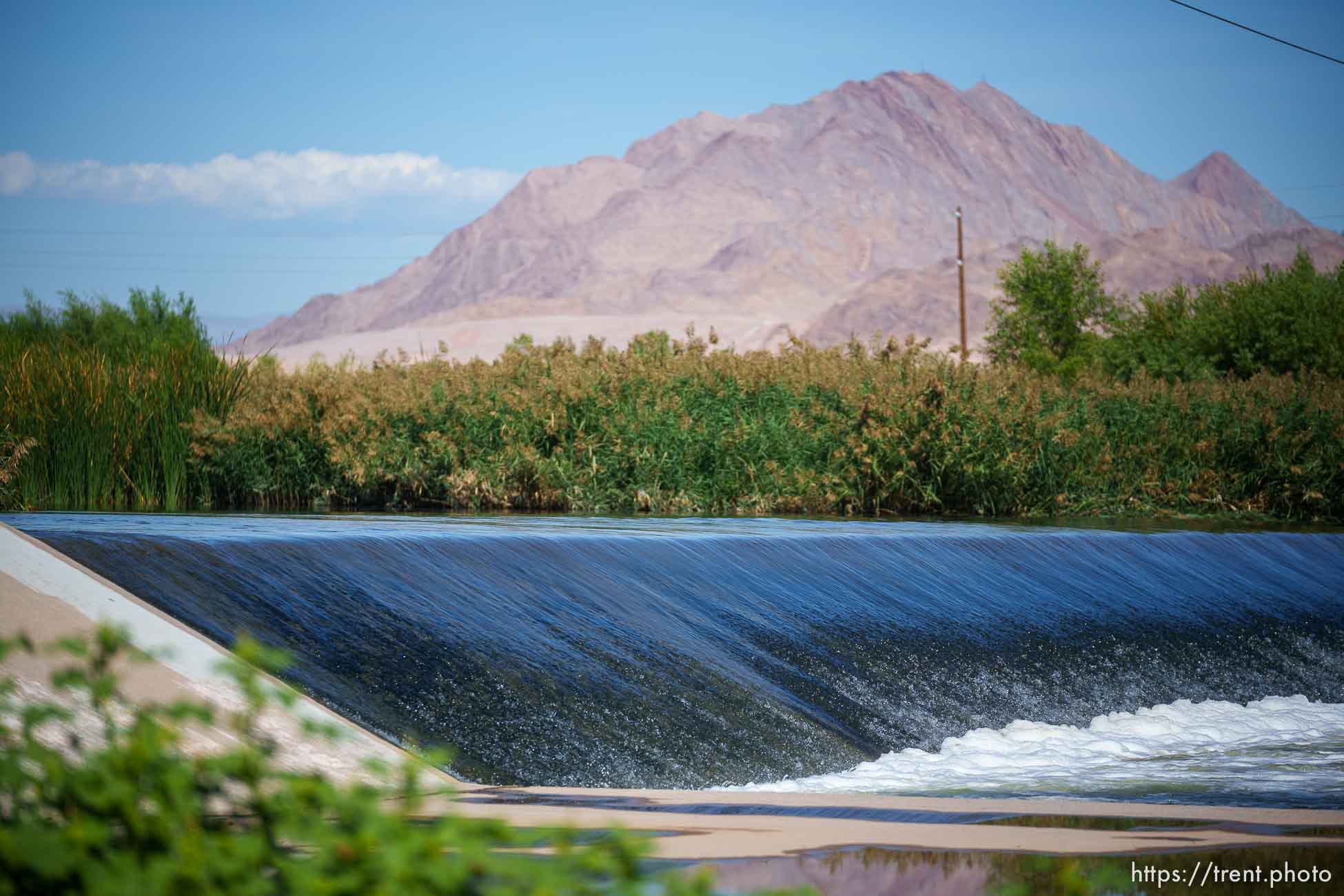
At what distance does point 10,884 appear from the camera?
2045mm

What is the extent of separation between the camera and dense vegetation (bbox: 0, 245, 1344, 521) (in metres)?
13.6

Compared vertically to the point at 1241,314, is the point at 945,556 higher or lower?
lower

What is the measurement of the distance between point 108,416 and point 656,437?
5603mm

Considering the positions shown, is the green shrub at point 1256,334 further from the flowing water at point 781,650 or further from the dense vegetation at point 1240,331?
the flowing water at point 781,650

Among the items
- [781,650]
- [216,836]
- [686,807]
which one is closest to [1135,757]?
[781,650]

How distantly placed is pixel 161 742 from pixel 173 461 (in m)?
12.3

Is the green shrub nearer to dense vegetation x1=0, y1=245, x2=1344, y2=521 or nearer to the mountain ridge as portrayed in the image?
dense vegetation x1=0, y1=245, x2=1344, y2=521

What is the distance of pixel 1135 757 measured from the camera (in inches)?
266

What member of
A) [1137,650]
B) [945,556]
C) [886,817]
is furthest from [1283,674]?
[886,817]

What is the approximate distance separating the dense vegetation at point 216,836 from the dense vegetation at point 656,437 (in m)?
→ 11.4

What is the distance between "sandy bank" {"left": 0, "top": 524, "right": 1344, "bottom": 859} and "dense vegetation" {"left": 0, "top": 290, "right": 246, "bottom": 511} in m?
7.39

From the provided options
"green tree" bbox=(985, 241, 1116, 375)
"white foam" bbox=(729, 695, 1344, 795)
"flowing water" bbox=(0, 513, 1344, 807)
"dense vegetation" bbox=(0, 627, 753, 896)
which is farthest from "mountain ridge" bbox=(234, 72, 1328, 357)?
"dense vegetation" bbox=(0, 627, 753, 896)

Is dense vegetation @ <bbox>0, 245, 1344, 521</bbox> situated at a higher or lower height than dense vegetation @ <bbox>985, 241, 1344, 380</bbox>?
lower

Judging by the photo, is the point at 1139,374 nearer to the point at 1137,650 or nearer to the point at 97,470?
the point at 1137,650
